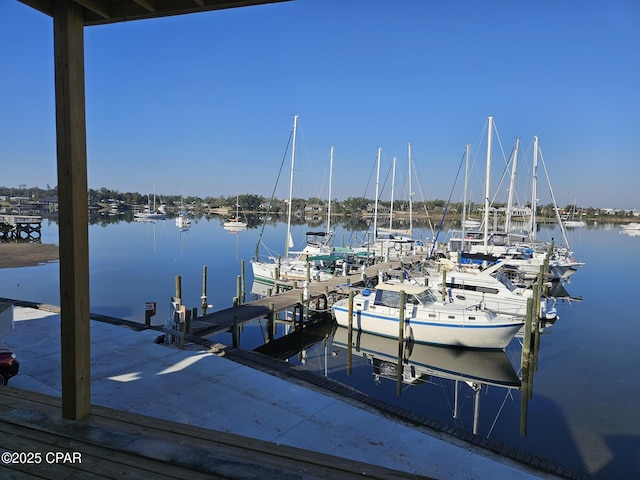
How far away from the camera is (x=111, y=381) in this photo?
6.90 m

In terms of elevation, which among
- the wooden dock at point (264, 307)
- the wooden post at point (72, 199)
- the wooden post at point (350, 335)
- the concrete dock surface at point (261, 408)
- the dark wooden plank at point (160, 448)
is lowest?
the wooden post at point (350, 335)

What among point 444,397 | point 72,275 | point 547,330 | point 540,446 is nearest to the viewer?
point 72,275

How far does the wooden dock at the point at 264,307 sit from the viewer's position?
1391cm

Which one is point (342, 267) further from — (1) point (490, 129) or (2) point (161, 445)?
(2) point (161, 445)

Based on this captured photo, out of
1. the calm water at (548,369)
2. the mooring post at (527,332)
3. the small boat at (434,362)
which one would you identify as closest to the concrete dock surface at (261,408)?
the calm water at (548,369)

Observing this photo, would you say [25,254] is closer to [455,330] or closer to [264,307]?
[264,307]

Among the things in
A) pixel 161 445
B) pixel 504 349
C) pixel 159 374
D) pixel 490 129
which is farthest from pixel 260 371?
pixel 490 129

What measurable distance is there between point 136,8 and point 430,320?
13.8 m

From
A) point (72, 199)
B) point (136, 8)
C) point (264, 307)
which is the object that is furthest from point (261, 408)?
point (264, 307)

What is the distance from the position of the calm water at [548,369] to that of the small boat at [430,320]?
79 centimetres

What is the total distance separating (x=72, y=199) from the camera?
3381 millimetres

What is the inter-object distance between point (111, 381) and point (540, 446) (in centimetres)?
886

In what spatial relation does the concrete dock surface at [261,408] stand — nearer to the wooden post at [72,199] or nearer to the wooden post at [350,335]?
the wooden post at [72,199]

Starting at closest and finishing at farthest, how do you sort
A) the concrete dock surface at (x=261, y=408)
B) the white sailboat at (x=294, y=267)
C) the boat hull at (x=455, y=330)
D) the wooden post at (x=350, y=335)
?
the concrete dock surface at (x=261, y=408), the wooden post at (x=350, y=335), the boat hull at (x=455, y=330), the white sailboat at (x=294, y=267)
